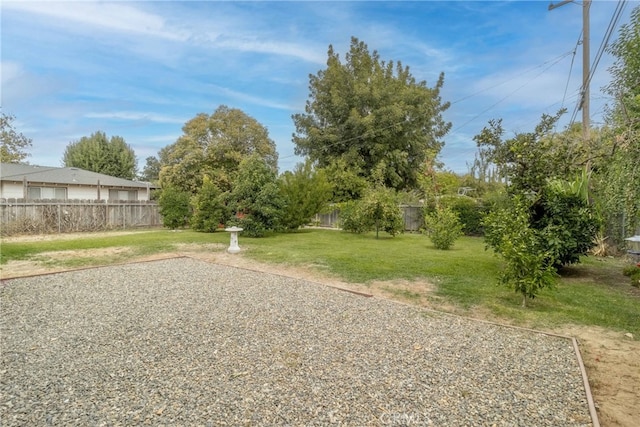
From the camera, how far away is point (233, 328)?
12.5 feet

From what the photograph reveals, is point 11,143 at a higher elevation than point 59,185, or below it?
higher

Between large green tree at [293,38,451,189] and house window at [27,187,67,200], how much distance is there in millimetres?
14451

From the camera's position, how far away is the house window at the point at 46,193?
760 inches

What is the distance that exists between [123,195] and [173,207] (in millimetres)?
9669

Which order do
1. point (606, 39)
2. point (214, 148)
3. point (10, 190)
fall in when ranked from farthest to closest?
point (214, 148), point (10, 190), point (606, 39)

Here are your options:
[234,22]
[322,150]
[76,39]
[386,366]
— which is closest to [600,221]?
[386,366]

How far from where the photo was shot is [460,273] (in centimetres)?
688

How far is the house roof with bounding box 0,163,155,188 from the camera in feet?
61.1

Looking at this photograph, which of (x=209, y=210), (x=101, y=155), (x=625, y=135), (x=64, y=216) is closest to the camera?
(x=625, y=135)

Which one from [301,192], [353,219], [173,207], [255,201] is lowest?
[353,219]

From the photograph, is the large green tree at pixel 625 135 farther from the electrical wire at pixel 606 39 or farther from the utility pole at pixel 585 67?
the utility pole at pixel 585 67

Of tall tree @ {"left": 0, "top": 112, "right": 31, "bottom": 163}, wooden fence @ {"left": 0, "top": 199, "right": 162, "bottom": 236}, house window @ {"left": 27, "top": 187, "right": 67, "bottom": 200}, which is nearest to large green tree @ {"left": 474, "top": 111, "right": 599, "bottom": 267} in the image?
wooden fence @ {"left": 0, "top": 199, "right": 162, "bottom": 236}

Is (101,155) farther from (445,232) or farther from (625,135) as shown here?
(625,135)

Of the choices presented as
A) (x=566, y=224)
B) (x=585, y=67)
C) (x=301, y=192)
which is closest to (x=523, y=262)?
(x=566, y=224)
